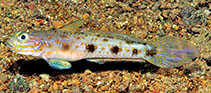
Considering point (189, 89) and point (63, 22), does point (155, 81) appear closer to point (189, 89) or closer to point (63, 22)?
point (189, 89)

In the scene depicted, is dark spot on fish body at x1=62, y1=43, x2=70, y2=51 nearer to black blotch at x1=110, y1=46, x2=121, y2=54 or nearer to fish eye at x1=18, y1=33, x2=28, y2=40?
fish eye at x1=18, y1=33, x2=28, y2=40

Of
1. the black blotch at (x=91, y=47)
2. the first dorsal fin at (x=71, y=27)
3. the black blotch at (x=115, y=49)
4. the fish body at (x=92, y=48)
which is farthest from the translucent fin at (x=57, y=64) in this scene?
the black blotch at (x=115, y=49)

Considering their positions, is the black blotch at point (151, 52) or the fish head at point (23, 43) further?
the black blotch at point (151, 52)

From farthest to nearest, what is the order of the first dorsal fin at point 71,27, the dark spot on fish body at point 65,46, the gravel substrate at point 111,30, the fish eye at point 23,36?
the gravel substrate at point 111,30, the first dorsal fin at point 71,27, the dark spot on fish body at point 65,46, the fish eye at point 23,36

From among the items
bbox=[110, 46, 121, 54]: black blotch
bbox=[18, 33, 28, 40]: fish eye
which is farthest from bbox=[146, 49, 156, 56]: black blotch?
bbox=[18, 33, 28, 40]: fish eye

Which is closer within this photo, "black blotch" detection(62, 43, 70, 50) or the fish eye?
the fish eye

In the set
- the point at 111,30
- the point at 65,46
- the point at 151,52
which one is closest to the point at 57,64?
the point at 65,46

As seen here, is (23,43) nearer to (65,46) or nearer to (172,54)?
(65,46)

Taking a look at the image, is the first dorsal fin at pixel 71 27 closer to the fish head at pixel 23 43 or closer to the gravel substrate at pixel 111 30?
the fish head at pixel 23 43

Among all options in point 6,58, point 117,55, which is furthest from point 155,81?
point 6,58
